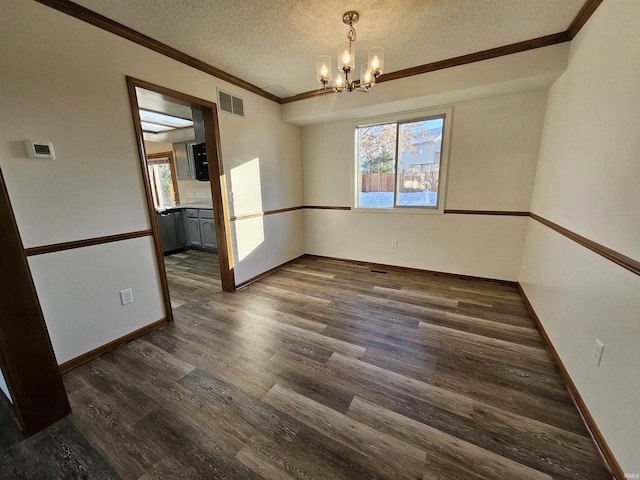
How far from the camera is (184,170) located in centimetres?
528

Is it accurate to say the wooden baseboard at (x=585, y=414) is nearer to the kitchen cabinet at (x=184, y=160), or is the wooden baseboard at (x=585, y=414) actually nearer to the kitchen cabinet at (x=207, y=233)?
the kitchen cabinet at (x=207, y=233)

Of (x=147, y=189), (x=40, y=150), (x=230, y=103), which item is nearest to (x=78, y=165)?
(x=40, y=150)

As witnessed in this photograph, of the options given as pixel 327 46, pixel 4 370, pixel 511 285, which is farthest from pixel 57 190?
pixel 511 285

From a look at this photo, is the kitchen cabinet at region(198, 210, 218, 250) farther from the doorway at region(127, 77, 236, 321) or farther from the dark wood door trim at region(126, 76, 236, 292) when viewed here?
the dark wood door trim at region(126, 76, 236, 292)

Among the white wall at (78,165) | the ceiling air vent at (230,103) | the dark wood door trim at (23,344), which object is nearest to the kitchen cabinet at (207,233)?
the ceiling air vent at (230,103)

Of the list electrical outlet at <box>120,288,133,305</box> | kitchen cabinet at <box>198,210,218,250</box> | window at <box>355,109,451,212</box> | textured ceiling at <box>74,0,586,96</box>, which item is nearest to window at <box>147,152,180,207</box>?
kitchen cabinet at <box>198,210,218,250</box>

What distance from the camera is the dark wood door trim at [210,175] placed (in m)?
2.09

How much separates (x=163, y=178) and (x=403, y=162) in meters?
5.56

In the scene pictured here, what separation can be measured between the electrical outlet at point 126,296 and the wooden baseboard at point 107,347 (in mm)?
287

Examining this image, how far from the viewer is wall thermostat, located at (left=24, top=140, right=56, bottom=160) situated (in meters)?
1.57

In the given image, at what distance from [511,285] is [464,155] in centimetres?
169

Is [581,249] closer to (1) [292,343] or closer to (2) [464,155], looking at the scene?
(2) [464,155]

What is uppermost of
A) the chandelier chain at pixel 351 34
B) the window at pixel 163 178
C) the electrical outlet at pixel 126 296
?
the chandelier chain at pixel 351 34

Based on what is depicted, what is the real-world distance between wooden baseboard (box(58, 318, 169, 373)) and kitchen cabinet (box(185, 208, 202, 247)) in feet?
9.10
